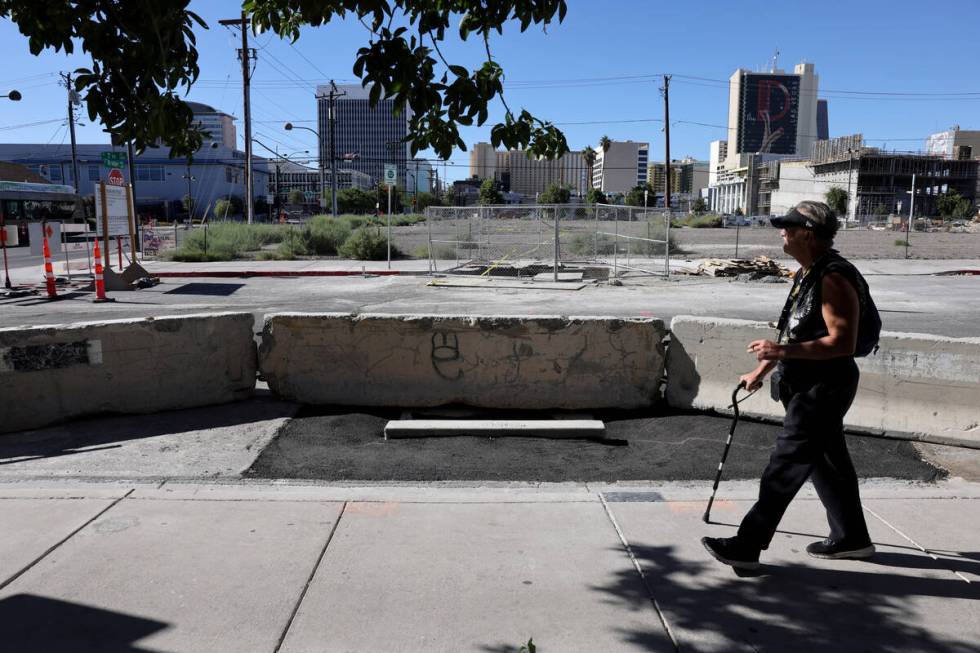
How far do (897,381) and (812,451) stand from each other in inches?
116

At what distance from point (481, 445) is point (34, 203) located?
4703 centimetres

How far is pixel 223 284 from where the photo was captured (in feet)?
66.2

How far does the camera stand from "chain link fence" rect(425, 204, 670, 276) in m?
21.1

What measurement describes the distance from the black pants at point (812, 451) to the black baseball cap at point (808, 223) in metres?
0.62

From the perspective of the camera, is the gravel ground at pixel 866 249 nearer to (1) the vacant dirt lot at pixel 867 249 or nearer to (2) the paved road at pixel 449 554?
(1) the vacant dirt lot at pixel 867 249

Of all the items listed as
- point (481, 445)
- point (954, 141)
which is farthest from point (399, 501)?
point (954, 141)

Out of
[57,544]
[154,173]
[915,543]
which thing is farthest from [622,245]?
[154,173]

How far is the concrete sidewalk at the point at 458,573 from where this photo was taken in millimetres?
3246

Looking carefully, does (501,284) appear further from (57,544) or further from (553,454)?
(57,544)

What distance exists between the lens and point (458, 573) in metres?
3.80

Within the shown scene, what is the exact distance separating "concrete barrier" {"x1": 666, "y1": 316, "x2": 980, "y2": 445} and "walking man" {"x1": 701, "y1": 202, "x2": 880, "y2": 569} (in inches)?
Result: 94.7

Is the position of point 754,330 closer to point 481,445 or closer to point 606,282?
point 481,445

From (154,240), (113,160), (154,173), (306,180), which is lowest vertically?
(154,240)

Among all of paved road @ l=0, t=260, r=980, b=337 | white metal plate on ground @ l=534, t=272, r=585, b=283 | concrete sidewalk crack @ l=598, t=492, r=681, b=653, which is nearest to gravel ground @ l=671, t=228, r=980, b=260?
paved road @ l=0, t=260, r=980, b=337
